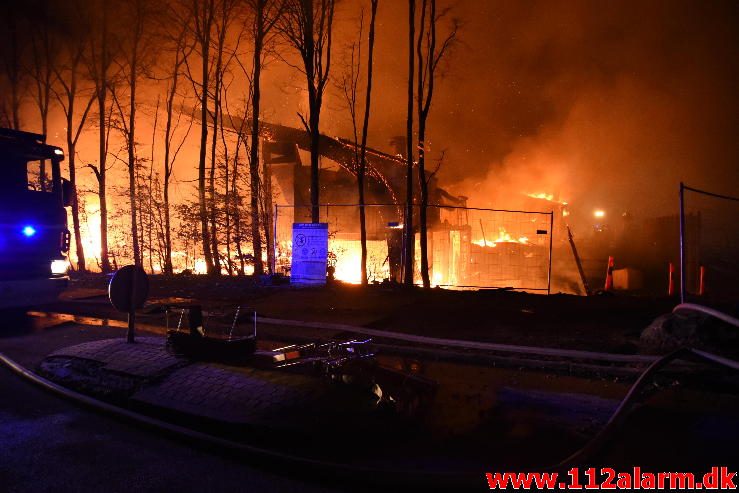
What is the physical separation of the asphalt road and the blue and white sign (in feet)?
27.6

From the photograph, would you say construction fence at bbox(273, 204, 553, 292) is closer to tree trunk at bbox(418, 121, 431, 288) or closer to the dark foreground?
tree trunk at bbox(418, 121, 431, 288)

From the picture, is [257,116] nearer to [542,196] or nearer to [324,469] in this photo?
[324,469]

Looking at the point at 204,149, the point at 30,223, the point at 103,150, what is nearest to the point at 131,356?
the point at 30,223

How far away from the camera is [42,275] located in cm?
920

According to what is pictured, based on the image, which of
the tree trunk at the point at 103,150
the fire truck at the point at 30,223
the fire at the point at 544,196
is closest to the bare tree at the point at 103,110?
the tree trunk at the point at 103,150

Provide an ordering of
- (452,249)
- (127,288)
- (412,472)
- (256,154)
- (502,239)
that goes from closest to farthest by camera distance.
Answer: (412,472) → (127,288) → (256,154) → (502,239) → (452,249)

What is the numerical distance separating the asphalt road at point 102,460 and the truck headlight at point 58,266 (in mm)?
5552

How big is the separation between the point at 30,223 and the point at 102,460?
24.3 feet

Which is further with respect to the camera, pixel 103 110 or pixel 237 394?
pixel 103 110

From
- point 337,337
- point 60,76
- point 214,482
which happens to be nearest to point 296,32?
point 337,337

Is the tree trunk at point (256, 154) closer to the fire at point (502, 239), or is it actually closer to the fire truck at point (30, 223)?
the fire truck at point (30, 223)

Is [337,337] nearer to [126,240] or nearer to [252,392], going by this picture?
[252,392]

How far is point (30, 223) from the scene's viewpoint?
9062mm

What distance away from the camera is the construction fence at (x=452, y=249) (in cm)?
1559
